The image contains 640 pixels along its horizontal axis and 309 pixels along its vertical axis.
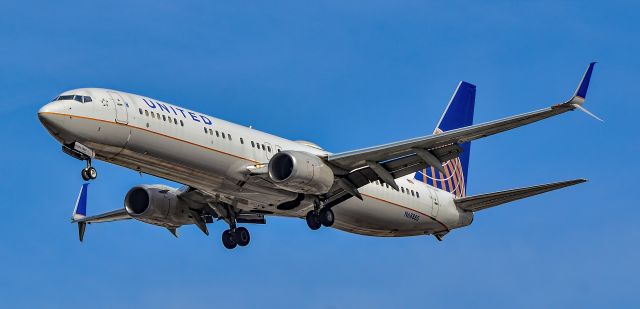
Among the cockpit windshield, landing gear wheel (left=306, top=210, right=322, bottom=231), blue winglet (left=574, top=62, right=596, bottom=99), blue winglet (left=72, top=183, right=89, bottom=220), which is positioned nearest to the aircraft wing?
blue winglet (left=574, top=62, right=596, bottom=99)

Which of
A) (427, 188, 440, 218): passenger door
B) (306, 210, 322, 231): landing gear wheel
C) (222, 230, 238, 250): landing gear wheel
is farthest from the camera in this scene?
(427, 188, 440, 218): passenger door

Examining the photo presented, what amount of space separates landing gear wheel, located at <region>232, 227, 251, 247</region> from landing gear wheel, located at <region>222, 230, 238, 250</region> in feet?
0.55

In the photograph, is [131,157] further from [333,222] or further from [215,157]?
[333,222]

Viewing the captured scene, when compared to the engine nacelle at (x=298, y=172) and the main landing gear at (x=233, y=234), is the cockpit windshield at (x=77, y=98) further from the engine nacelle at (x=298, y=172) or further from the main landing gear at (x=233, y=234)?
the main landing gear at (x=233, y=234)

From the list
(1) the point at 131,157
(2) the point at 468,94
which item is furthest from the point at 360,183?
(2) the point at 468,94

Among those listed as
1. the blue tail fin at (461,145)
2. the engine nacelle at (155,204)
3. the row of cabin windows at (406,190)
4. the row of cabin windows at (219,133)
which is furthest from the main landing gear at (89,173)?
the blue tail fin at (461,145)

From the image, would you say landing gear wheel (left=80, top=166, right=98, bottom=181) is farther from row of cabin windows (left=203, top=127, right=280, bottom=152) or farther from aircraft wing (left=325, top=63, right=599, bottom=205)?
aircraft wing (left=325, top=63, right=599, bottom=205)

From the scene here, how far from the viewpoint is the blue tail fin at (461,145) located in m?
63.0

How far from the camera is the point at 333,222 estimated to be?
55781mm

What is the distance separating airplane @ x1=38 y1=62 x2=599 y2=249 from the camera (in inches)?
1943

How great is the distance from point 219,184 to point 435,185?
13728 millimetres

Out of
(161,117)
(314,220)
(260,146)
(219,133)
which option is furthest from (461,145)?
(161,117)

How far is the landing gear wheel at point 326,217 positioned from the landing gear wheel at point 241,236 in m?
4.55

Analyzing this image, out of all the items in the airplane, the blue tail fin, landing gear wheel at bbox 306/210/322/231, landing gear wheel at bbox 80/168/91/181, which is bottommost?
landing gear wheel at bbox 80/168/91/181
